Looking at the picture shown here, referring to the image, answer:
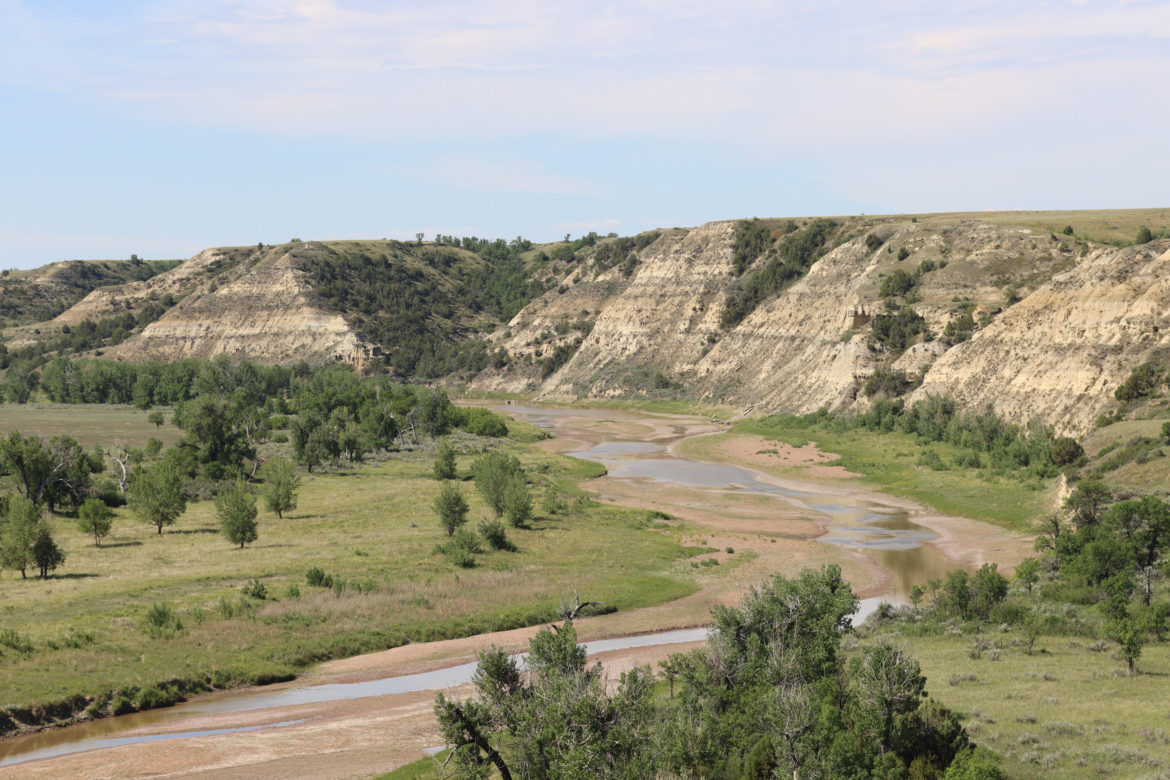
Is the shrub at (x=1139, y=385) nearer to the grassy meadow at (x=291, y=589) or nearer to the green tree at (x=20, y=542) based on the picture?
the grassy meadow at (x=291, y=589)

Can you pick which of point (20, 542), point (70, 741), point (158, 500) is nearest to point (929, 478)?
point (158, 500)

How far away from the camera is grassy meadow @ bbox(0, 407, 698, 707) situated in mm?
34625

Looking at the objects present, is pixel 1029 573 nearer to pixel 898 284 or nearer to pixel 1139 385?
pixel 1139 385

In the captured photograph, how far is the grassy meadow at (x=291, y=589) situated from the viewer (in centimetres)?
3462

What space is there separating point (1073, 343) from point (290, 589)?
201 ft

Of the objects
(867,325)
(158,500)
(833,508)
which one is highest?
(867,325)

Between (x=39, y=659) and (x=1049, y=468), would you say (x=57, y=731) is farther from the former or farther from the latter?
(x=1049, y=468)

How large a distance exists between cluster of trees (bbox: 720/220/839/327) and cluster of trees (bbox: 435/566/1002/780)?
415ft

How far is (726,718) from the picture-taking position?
23.5 meters

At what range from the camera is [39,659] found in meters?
33.2

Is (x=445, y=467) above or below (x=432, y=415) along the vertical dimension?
below

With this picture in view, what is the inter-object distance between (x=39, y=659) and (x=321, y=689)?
9432 millimetres

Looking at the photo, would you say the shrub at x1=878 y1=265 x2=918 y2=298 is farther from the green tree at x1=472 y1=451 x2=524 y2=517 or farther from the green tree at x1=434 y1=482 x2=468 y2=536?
the green tree at x1=434 y1=482 x2=468 y2=536

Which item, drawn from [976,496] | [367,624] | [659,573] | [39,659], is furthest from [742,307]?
[39,659]
